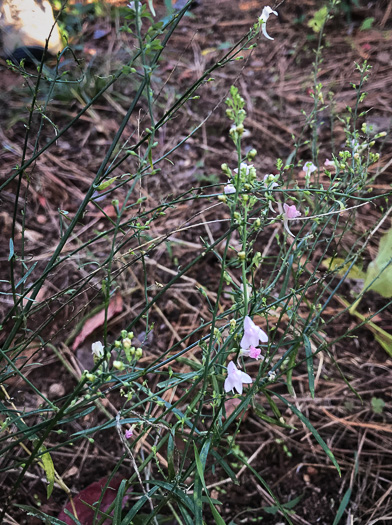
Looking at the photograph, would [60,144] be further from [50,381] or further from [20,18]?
[50,381]

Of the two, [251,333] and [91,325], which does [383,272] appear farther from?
[91,325]

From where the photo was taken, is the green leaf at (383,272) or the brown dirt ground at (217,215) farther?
the green leaf at (383,272)

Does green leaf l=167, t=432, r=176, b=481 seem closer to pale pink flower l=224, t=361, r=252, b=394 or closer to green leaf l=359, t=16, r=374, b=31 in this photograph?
pale pink flower l=224, t=361, r=252, b=394

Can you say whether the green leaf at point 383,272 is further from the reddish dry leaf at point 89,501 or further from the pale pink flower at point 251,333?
the reddish dry leaf at point 89,501

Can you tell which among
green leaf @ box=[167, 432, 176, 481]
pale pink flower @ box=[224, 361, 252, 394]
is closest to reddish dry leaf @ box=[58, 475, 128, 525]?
green leaf @ box=[167, 432, 176, 481]

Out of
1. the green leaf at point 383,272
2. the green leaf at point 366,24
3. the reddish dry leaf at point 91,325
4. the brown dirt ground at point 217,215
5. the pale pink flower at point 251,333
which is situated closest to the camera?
the pale pink flower at point 251,333

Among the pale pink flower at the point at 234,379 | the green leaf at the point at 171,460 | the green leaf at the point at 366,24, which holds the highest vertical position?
the green leaf at the point at 366,24

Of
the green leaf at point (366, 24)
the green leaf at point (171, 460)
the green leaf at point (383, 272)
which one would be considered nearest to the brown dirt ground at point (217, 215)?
the green leaf at point (366, 24)

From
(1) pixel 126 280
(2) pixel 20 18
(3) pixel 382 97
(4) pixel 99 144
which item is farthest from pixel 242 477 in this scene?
(2) pixel 20 18

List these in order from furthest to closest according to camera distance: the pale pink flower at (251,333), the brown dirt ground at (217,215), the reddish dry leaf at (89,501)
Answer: the brown dirt ground at (217,215), the reddish dry leaf at (89,501), the pale pink flower at (251,333)
